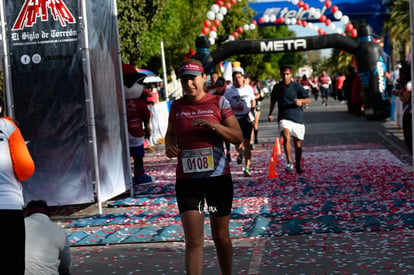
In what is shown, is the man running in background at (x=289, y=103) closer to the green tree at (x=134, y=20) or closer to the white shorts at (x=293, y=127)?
the white shorts at (x=293, y=127)

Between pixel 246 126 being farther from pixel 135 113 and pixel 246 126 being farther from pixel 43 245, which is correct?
pixel 43 245

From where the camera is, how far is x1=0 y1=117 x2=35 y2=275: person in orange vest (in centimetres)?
477

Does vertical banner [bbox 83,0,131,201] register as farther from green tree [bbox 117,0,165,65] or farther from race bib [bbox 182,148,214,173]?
green tree [bbox 117,0,165,65]

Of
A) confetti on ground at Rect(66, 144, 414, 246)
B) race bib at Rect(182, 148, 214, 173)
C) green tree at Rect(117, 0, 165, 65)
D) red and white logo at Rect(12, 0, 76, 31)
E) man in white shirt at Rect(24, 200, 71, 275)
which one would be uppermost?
green tree at Rect(117, 0, 165, 65)

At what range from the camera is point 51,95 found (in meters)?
10.7

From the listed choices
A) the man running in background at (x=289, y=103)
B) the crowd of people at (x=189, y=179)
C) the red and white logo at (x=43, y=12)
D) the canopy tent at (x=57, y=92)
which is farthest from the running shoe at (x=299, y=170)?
the crowd of people at (x=189, y=179)

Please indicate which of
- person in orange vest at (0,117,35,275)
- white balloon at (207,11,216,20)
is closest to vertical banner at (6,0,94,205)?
person in orange vest at (0,117,35,275)

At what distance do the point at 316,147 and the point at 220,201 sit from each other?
13783 mm

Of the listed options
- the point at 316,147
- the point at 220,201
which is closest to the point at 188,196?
the point at 220,201

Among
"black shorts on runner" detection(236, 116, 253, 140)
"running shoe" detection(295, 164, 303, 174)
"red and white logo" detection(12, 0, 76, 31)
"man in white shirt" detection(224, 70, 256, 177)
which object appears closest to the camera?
"red and white logo" detection(12, 0, 76, 31)

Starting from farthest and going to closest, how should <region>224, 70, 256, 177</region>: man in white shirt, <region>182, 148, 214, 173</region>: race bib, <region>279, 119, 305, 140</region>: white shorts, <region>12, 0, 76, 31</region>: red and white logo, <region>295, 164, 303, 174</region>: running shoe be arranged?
<region>224, 70, 256, 177</region>: man in white shirt → <region>295, 164, 303, 174</region>: running shoe → <region>279, 119, 305, 140</region>: white shorts → <region>12, 0, 76, 31</region>: red and white logo → <region>182, 148, 214, 173</region>: race bib

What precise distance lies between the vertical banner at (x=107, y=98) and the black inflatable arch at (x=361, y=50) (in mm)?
15558

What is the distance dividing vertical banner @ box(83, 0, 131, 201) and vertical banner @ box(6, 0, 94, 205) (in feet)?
0.80

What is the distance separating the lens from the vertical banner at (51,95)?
10.5 meters
